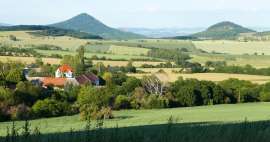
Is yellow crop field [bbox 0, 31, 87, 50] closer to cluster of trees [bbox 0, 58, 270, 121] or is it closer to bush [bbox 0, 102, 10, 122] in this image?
cluster of trees [bbox 0, 58, 270, 121]

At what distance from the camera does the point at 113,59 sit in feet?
359

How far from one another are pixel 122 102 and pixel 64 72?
35559 millimetres

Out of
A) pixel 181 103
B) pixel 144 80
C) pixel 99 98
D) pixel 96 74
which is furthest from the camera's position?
pixel 96 74

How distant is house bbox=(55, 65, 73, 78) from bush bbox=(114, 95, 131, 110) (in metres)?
33.3

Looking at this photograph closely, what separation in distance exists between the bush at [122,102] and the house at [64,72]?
1311 inches

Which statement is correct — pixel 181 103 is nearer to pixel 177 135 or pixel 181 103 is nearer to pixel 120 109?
pixel 120 109

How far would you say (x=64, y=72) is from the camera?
299ft

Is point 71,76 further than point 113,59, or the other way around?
point 113,59

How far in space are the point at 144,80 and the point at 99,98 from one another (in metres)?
16.5

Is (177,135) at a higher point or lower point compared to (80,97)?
higher

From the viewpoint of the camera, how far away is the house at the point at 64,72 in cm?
9031

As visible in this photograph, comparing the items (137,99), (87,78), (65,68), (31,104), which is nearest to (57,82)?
(87,78)

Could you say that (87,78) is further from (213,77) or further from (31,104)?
(31,104)

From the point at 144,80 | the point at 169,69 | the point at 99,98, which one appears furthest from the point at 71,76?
the point at 99,98
